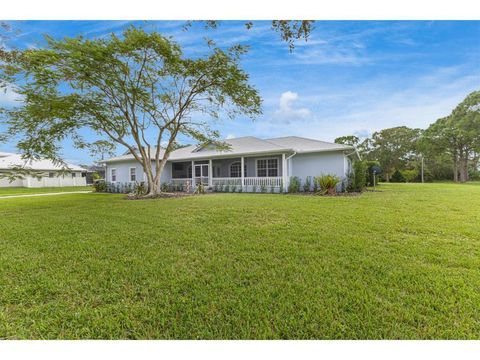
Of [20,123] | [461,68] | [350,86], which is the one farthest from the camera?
[20,123]

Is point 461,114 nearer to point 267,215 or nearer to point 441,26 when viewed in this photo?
point 441,26

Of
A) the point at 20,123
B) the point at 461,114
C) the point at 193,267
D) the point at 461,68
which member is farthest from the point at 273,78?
the point at 461,114

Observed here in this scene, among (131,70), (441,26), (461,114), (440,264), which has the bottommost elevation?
(440,264)

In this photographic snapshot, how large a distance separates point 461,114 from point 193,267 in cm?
707

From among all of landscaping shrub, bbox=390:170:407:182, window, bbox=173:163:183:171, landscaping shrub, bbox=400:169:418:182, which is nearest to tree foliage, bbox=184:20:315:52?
window, bbox=173:163:183:171

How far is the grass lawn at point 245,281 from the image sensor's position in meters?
1.74

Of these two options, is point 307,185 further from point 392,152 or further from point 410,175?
point 410,175

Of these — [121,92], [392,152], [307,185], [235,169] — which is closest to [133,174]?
[235,169]

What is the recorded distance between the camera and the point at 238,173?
13.9m

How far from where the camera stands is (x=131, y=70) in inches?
294

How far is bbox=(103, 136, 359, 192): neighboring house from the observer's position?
11219 millimetres

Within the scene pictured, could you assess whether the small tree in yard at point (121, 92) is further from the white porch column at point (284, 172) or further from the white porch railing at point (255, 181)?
the white porch column at point (284, 172)

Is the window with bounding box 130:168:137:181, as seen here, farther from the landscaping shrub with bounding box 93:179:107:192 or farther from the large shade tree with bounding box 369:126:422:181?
the large shade tree with bounding box 369:126:422:181
